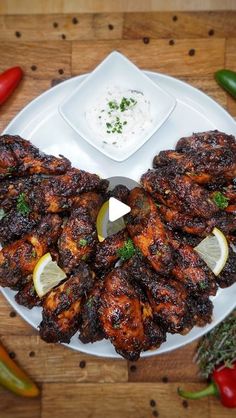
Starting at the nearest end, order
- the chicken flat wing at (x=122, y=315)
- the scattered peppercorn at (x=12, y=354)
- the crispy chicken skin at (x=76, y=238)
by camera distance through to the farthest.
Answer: the chicken flat wing at (x=122, y=315)
the crispy chicken skin at (x=76, y=238)
the scattered peppercorn at (x=12, y=354)

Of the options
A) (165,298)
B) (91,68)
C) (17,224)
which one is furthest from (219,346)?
(91,68)

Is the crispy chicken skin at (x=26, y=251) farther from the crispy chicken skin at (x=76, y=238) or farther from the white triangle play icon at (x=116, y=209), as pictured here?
the white triangle play icon at (x=116, y=209)

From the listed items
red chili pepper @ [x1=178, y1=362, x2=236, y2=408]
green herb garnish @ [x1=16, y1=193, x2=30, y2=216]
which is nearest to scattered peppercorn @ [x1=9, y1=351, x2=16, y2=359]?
green herb garnish @ [x1=16, y1=193, x2=30, y2=216]

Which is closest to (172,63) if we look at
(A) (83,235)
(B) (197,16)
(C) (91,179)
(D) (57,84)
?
(B) (197,16)

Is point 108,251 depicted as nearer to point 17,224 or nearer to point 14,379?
point 17,224

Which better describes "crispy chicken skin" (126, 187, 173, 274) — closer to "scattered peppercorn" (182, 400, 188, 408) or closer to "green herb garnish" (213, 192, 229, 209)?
"green herb garnish" (213, 192, 229, 209)

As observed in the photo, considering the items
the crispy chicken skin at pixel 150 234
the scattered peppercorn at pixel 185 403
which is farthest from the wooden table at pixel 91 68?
the crispy chicken skin at pixel 150 234
